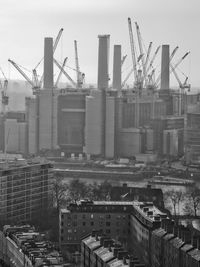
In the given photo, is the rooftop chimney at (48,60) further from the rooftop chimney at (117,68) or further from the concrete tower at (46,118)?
the rooftop chimney at (117,68)

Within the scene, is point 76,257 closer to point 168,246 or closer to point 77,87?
point 168,246

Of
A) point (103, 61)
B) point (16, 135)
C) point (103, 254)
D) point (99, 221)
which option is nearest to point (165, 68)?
point (103, 61)

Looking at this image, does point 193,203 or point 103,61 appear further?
point 103,61

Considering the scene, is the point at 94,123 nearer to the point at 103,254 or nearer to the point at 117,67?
the point at 117,67

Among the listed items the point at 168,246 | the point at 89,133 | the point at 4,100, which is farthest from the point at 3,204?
the point at 4,100

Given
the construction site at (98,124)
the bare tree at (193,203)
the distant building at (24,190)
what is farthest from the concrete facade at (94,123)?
the distant building at (24,190)

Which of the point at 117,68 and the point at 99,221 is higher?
the point at 117,68
